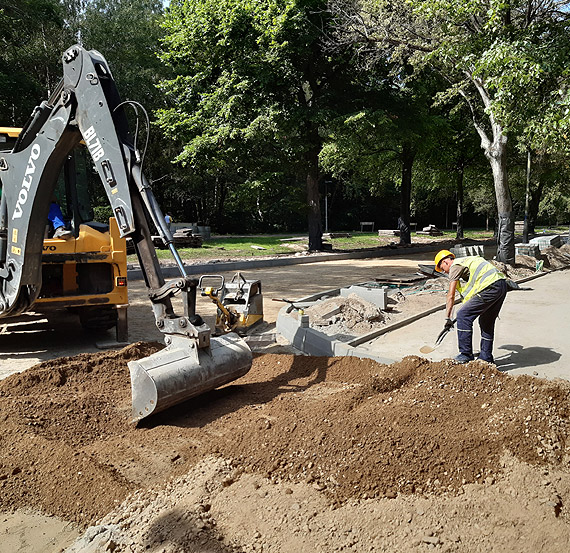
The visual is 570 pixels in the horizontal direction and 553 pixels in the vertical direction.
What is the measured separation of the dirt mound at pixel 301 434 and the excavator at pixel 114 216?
39 cm

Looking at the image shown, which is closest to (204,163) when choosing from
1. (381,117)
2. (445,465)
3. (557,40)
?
(381,117)

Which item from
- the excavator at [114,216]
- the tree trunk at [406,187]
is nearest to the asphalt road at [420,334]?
the excavator at [114,216]

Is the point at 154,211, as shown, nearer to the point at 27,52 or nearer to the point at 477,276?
the point at 477,276

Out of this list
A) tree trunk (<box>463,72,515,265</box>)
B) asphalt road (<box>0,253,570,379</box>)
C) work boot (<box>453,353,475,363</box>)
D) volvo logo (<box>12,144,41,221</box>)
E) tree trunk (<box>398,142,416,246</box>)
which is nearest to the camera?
volvo logo (<box>12,144,41,221</box>)

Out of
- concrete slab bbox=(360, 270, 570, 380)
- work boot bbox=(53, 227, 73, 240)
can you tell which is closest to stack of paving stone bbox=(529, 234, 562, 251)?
concrete slab bbox=(360, 270, 570, 380)

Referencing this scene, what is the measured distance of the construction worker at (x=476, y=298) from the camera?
5.52 m

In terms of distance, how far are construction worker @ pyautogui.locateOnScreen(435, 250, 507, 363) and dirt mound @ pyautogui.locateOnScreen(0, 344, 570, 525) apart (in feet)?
2.60

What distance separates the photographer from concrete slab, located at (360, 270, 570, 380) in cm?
580

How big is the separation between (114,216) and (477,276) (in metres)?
3.82

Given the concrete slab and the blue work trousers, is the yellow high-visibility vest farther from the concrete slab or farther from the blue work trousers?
the concrete slab

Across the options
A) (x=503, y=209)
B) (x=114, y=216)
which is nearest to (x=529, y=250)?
(x=503, y=209)

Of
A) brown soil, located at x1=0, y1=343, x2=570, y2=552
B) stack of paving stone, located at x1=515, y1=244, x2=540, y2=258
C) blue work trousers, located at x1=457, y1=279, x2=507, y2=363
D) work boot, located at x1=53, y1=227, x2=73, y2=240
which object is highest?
work boot, located at x1=53, y1=227, x2=73, y2=240

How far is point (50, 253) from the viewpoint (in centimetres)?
653

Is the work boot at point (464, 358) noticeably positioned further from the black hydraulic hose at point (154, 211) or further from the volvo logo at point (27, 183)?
the volvo logo at point (27, 183)
